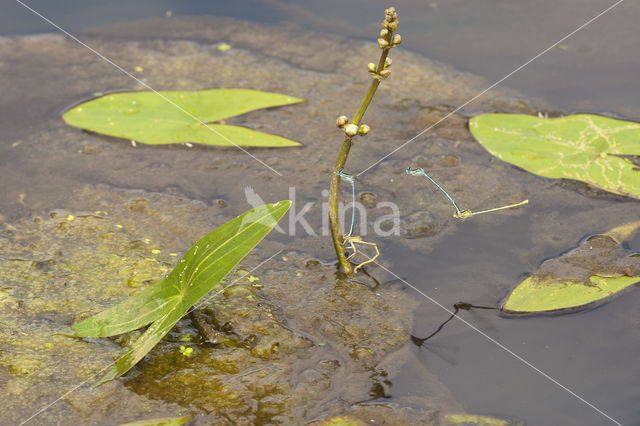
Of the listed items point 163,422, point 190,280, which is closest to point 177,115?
point 190,280

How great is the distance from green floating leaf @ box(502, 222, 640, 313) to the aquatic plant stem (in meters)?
0.65

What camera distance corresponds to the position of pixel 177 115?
132 inches

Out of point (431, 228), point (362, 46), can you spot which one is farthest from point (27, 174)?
point (362, 46)

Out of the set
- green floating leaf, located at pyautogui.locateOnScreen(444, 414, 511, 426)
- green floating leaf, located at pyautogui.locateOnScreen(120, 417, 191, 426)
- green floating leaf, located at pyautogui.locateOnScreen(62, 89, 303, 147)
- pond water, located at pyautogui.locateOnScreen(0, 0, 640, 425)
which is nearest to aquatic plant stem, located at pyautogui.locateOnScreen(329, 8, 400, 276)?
pond water, located at pyautogui.locateOnScreen(0, 0, 640, 425)

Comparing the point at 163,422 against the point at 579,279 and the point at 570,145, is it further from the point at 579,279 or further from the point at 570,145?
the point at 570,145

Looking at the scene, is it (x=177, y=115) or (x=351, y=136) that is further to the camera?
(x=177, y=115)

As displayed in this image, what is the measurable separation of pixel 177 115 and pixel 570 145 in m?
2.02

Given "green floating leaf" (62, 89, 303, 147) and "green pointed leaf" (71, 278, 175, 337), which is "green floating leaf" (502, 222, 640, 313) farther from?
"green floating leaf" (62, 89, 303, 147)

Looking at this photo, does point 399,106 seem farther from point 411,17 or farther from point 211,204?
point 211,204

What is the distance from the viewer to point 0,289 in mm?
2330

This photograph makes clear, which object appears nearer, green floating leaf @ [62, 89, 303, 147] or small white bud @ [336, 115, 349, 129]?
small white bud @ [336, 115, 349, 129]

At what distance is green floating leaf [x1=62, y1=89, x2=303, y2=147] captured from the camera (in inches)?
127

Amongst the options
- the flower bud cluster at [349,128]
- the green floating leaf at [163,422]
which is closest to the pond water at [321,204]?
the green floating leaf at [163,422]

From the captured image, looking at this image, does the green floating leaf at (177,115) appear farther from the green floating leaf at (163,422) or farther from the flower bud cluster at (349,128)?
the green floating leaf at (163,422)
